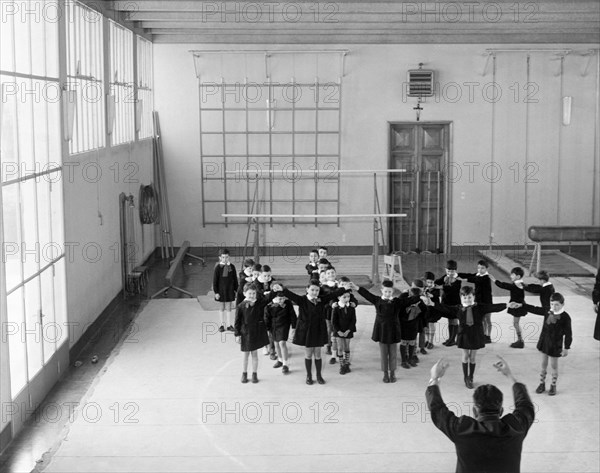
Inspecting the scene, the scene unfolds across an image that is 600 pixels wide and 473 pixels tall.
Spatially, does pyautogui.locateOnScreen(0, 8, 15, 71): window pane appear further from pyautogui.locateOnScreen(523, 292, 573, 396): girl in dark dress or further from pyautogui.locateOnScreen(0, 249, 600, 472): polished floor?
pyautogui.locateOnScreen(523, 292, 573, 396): girl in dark dress

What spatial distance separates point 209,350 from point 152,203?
5.61 metres

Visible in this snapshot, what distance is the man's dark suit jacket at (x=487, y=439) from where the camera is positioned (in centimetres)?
525

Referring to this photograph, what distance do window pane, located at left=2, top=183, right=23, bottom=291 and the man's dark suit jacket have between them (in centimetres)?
520

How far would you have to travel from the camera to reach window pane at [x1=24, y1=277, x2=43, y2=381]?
9484 mm

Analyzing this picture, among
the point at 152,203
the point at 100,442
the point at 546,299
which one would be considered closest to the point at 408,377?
the point at 546,299

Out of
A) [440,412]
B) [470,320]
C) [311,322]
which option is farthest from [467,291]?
[440,412]

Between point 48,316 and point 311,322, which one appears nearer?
point 311,322

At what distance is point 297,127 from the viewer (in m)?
18.8

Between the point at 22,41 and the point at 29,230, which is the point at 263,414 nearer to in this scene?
the point at 29,230

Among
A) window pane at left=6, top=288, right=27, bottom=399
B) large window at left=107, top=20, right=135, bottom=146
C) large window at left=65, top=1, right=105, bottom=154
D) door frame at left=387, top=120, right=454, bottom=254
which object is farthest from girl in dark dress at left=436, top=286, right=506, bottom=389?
door frame at left=387, top=120, right=454, bottom=254

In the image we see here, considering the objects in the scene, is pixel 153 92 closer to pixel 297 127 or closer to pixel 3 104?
pixel 297 127

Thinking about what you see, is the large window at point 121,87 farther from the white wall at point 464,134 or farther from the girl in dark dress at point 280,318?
the girl in dark dress at point 280,318

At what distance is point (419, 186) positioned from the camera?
62.5ft

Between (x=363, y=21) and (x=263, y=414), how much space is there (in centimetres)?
824
